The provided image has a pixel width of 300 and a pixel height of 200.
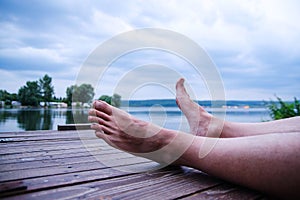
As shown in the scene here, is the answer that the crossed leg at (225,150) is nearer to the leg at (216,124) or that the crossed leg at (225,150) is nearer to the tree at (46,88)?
the leg at (216,124)

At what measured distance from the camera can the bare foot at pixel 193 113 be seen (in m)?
1.08

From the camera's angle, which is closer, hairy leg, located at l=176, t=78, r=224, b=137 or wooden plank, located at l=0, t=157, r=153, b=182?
wooden plank, located at l=0, t=157, r=153, b=182

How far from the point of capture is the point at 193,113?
114 centimetres

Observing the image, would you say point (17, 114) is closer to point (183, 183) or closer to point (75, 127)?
point (75, 127)

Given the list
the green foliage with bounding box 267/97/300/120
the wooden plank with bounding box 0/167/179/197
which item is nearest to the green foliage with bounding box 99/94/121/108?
the wooden plank with bounding box 0/167/179/197

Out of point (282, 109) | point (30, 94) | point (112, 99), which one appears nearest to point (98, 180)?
point (112, 99)

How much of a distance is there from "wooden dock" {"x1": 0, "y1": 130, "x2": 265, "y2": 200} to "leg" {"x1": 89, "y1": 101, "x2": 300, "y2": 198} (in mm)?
58

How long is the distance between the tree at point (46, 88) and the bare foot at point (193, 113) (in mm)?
3087

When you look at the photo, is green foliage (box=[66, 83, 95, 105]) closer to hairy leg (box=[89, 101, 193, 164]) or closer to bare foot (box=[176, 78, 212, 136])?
hairy leg (box=[89, 101, 193, 164])

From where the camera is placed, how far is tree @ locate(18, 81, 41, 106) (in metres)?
3.49

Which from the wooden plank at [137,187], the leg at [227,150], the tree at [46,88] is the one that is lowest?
the wooden plank at [137,187]

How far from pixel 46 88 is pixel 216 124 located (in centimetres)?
373

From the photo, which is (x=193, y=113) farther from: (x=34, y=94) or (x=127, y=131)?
(x=34, y=94)

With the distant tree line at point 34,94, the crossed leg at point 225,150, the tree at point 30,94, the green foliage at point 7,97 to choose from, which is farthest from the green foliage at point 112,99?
the tree at point 30,94
